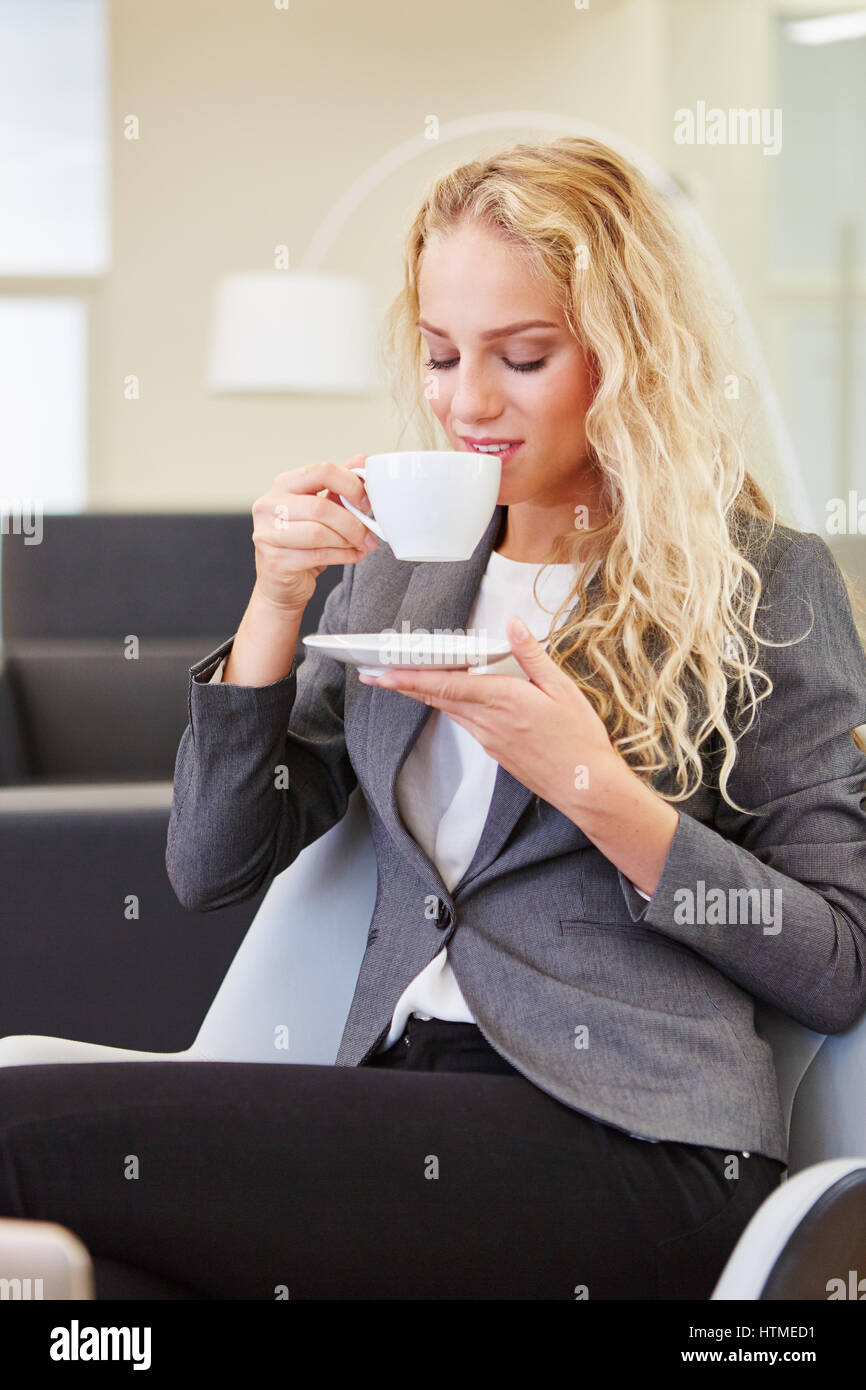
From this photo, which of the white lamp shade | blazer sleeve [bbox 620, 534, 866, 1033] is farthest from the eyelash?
the white lamp shade

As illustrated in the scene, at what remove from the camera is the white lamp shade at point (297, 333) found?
3.58m

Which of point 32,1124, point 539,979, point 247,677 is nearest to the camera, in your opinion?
point 32,1124

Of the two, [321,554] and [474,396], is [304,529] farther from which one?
[474,396]

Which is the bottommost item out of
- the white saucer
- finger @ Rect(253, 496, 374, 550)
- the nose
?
the white saucer

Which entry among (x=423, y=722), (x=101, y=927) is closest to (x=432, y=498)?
(x=423, y=722)

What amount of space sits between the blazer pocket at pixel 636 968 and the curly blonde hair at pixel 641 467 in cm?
11

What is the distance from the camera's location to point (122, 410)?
4.82 metres

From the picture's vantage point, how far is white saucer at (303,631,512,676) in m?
0.85

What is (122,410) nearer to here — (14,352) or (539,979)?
(14,352)

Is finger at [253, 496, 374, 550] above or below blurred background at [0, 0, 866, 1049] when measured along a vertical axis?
below

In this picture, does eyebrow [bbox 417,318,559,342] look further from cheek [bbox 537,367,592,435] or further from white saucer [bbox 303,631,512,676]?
white saucer [bbox 303,631,512,676]

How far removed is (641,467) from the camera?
1.08 m

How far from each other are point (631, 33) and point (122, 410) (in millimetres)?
2183
